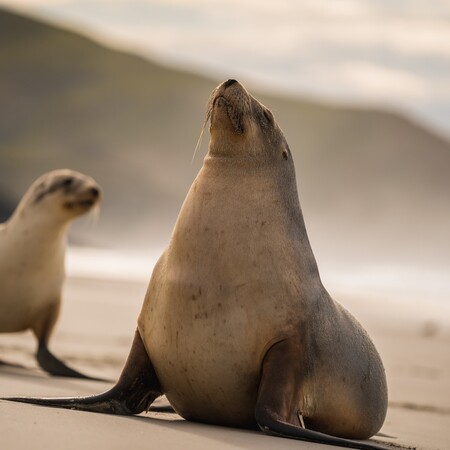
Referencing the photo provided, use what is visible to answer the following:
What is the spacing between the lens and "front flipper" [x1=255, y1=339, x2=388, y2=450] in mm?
5031

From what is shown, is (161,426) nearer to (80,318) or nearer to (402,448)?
(402,448)

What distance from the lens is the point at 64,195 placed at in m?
9.70

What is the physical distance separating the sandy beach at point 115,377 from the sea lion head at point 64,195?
40.7 inches

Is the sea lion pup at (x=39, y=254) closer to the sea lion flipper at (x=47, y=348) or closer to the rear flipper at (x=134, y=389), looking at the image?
the sea lion flipper at (x=47, y=348)

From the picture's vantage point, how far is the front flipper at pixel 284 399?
5.03 metres

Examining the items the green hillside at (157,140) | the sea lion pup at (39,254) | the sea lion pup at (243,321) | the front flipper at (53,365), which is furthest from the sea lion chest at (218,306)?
the green hillside at (157,140)

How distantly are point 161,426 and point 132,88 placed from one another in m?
51.3

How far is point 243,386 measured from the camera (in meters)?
5.32

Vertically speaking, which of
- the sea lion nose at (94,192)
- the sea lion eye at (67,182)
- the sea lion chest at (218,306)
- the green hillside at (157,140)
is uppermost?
the green hillside at (157,140)

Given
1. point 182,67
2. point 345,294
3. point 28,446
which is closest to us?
point 28,446

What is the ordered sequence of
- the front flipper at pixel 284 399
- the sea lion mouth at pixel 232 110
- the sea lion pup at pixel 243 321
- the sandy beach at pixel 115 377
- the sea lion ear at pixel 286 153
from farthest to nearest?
the sea lion ear at pixel 286 153
the sea lion mouth at pixel 232 110
the sea lion pup at pixel 243 321
the front flipper at pixel 284 399
the sandy beach at pixel 115 377

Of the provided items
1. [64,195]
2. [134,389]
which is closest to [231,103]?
[134,389]

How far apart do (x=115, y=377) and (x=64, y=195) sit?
1917 millimetres

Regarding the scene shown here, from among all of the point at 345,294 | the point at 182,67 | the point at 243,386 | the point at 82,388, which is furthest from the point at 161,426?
the point at 182,67
